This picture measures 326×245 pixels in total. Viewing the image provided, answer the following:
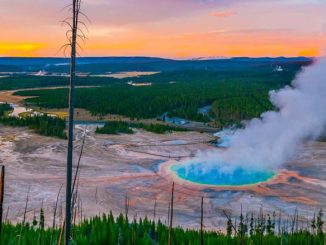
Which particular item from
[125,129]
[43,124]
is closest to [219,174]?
[125,129]

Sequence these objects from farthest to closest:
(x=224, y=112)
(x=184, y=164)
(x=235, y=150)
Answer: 1. (x=224, y=112)
2. (x=235, y=150)
3. (x=184, y=164)

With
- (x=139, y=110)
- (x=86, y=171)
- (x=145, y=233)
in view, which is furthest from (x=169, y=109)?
(x=145, y=233)

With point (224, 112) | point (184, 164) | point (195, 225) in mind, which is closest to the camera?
point (195, 225)

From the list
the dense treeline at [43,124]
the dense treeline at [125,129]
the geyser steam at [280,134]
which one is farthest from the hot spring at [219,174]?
the dense treeline at [43,124]

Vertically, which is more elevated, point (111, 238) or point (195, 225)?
point (111, 238)

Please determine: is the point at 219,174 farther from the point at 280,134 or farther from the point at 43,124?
the point at 43,124

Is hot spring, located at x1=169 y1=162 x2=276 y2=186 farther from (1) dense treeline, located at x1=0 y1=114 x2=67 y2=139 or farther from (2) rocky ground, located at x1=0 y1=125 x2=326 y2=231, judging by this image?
(1) dense treeline, located at x1=0 y1=114 x2=67 y2=139

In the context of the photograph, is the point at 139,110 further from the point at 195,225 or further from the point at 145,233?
the point at 145,233
